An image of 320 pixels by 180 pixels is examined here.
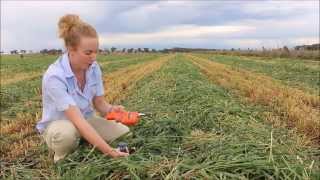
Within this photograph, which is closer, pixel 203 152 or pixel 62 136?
pixel 203 152

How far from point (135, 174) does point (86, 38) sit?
1342 mm

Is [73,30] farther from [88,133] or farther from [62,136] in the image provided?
[62,136]

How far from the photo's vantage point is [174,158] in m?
4.77

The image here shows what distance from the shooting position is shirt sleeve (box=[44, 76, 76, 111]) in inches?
195

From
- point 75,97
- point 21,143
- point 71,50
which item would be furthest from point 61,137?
point 21,143

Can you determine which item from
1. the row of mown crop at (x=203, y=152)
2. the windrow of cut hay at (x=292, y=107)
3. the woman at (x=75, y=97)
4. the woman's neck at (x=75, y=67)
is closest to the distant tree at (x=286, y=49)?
the windrow of cut hay at (x=292, y=107)

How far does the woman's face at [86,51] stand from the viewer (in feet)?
15.8

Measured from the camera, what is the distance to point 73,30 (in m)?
4.80

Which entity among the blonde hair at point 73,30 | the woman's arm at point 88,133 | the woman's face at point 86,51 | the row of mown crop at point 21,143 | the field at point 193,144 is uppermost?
the blonde hair at point 73,30

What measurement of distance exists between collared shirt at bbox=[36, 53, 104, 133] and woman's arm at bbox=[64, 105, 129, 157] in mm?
67

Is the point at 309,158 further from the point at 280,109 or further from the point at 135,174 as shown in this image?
the point at 280,109

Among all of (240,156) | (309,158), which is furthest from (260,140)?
(240,156)

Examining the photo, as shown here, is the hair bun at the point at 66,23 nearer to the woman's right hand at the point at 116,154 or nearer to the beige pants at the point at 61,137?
the beige pants at the point at 61,137

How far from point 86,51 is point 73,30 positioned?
0.73ft
